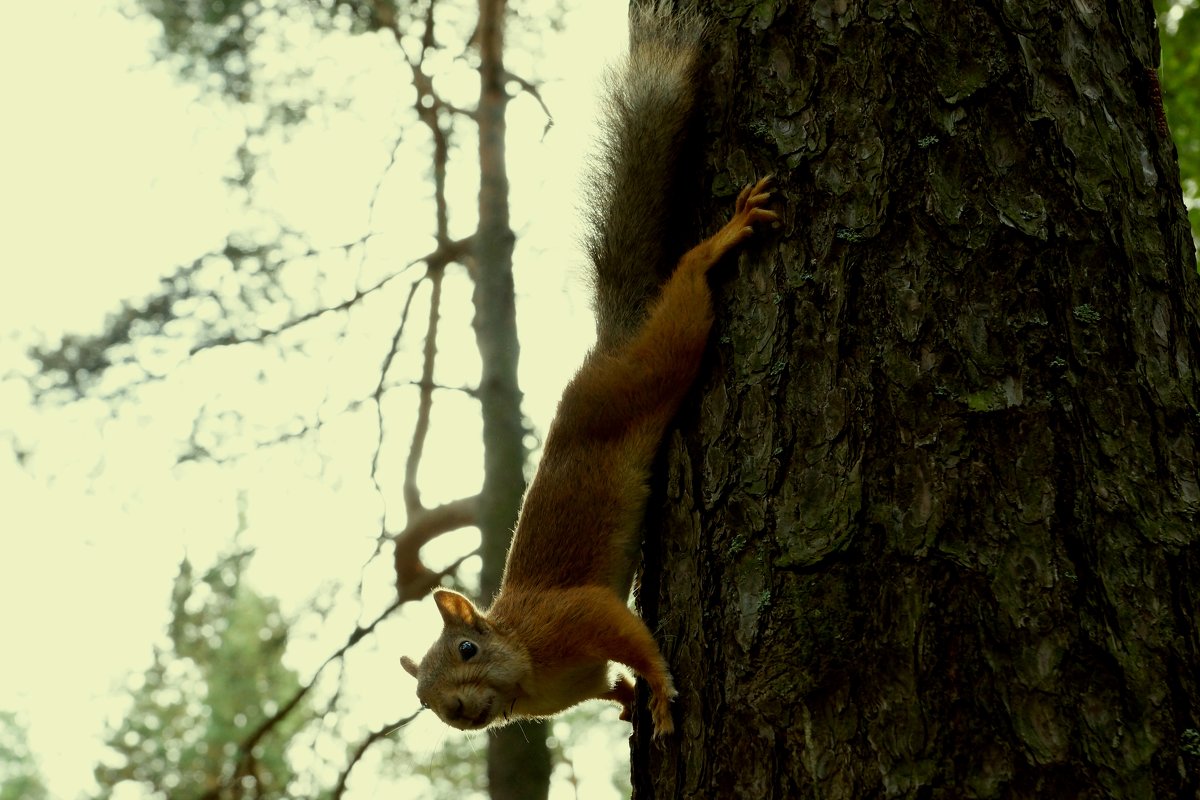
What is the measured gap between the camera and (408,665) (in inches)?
109

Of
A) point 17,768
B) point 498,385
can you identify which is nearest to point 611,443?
point 498,385

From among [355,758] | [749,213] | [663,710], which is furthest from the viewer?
[355,758]

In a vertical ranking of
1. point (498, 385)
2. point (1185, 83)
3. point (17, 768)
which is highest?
point (1185, 83)

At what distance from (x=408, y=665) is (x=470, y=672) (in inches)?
15.7

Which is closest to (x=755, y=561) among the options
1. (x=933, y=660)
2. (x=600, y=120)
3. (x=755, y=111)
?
(x=933, y=660)

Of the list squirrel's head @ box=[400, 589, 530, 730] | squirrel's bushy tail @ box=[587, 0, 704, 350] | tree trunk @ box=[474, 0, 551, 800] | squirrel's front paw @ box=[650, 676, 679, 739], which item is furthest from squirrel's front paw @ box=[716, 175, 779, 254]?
tree trunk @ box=[474, 0, 551, 800]

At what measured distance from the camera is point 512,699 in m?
2.44

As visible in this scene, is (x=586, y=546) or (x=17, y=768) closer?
(x=586, y=546)

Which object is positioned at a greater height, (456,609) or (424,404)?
(424,404)

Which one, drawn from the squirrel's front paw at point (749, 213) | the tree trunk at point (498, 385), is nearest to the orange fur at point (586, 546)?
the squirrel's front paw at point (749, 213)

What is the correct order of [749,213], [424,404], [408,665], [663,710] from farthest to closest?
[424,404]
[408,665]
[749,213]
[663,710]

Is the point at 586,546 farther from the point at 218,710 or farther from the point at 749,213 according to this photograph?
the point at 218,710

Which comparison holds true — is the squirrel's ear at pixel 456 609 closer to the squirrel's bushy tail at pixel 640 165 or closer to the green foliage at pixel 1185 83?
the squirrel's bushy tail at pixel 640 165

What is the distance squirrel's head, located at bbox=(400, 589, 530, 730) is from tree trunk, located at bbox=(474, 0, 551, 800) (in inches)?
53.4
